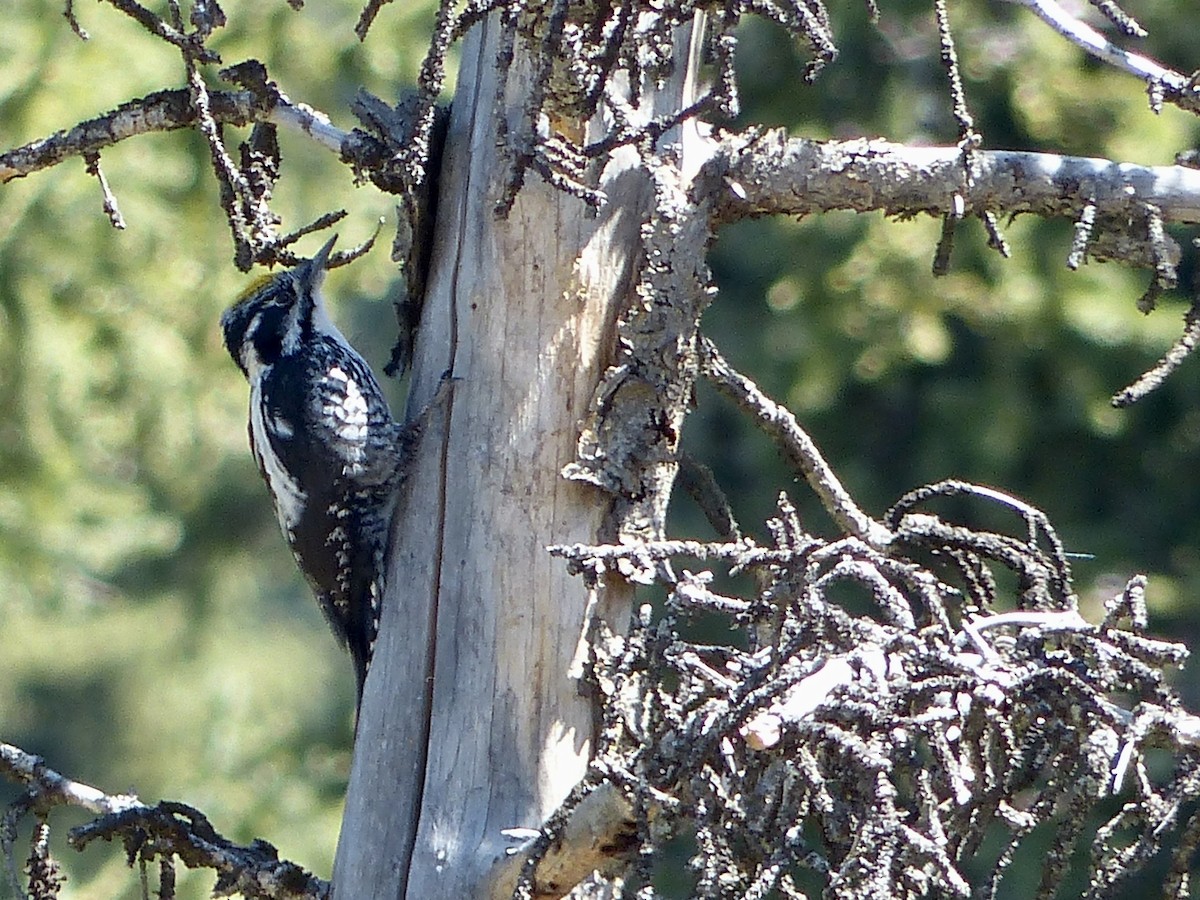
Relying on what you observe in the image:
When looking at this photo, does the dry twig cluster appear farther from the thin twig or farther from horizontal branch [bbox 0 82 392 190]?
horizontal branch [bbox 0 82 392 190]

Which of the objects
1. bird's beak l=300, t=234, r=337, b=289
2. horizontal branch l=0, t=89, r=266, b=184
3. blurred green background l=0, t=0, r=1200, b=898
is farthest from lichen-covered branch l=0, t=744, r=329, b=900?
blurred green background l=0, t=0, r=1200, b=898

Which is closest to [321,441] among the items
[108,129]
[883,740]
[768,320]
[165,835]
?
[108,129]

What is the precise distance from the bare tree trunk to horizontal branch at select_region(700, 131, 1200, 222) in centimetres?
21

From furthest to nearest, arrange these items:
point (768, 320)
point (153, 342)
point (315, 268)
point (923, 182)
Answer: point (768, 320), point (153, 342), point (315, 268), point (923, 182)

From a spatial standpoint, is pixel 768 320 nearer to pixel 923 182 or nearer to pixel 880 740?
pixel 923 182

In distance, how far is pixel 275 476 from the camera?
497cm

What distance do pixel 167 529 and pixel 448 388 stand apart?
19.6 feet

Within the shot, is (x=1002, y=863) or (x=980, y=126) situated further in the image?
(x=980, y=126)

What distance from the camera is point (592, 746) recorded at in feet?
10.7

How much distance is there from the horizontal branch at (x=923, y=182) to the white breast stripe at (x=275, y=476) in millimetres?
2000

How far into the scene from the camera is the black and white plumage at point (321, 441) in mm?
4480

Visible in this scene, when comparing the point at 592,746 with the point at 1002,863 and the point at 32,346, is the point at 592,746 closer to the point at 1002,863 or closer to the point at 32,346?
the point at 1002,863

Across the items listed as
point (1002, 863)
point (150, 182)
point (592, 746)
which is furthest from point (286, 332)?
point (1002, 863)

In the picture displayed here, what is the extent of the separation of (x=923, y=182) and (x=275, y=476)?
2465 millimetres
